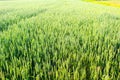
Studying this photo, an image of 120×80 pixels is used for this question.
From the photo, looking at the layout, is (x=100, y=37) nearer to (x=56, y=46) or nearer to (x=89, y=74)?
(x=56, y=46)

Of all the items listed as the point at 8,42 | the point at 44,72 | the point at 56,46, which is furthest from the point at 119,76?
the point at 8,42

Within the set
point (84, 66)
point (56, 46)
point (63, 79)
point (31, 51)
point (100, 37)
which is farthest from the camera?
point (100, 37)

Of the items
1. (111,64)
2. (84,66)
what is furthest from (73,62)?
(111,64)

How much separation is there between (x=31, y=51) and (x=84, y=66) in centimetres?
76

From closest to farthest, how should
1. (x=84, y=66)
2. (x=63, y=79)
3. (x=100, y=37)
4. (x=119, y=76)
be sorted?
(x=63, y=79) < (x=119, y=76) < (x=84, y=66) < (x=100, y=37)

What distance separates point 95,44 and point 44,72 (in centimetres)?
131

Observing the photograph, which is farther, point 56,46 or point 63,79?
point 56,46

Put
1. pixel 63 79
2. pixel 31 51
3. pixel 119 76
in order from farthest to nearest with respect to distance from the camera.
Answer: pixel 31 51 → pixel 119 76 → pixel 63 79

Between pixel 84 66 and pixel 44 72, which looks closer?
pixel 44 72

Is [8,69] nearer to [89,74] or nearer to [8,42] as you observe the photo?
[89,74]

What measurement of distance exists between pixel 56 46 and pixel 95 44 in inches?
24.9

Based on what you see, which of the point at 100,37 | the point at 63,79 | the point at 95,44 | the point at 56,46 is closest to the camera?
the point at 63,79

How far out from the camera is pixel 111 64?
8.00 feet

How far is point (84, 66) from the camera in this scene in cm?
233
